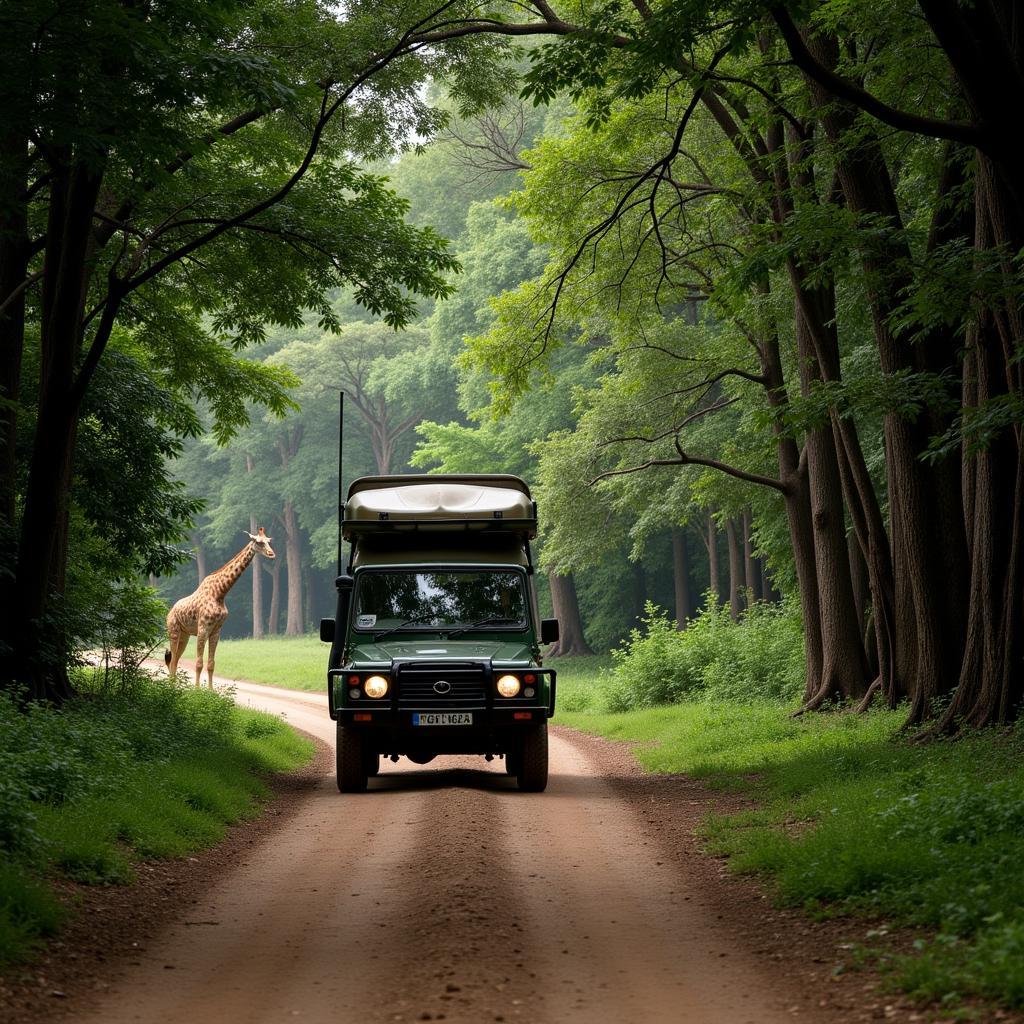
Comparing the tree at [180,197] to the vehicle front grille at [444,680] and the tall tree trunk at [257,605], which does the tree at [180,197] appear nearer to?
the vehicle front grille at [444,680]

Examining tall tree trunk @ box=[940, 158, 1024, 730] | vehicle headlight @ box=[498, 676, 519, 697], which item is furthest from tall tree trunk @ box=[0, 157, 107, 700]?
tall tree trunk @ box=[940, 158, 1024, 730]

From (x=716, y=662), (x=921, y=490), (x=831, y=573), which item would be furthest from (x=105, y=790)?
(x=716, y=662)

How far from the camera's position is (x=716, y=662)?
89.7 ft

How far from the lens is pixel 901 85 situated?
48.8 ft

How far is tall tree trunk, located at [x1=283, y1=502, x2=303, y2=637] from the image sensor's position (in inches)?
2717

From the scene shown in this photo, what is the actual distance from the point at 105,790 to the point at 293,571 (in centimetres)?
5963

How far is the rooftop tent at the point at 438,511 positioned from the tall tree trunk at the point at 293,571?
178ft

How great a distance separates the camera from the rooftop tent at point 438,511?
15.1 m

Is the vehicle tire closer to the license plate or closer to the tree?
the license plate

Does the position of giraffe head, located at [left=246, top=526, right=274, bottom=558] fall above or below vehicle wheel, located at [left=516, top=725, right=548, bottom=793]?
above

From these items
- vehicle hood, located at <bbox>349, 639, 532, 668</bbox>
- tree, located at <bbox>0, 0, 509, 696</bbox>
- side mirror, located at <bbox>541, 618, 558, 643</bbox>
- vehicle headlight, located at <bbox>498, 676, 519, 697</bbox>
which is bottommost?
vehicle headlight, located at <bbox>498, 676, 519, 697</bbox>

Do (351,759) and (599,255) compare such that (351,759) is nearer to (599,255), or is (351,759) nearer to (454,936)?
(454,936)

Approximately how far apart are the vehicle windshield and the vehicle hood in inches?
10.2

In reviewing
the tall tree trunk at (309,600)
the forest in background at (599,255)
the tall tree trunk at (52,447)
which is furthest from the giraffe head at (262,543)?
the tall tree trunk at (309,600)
